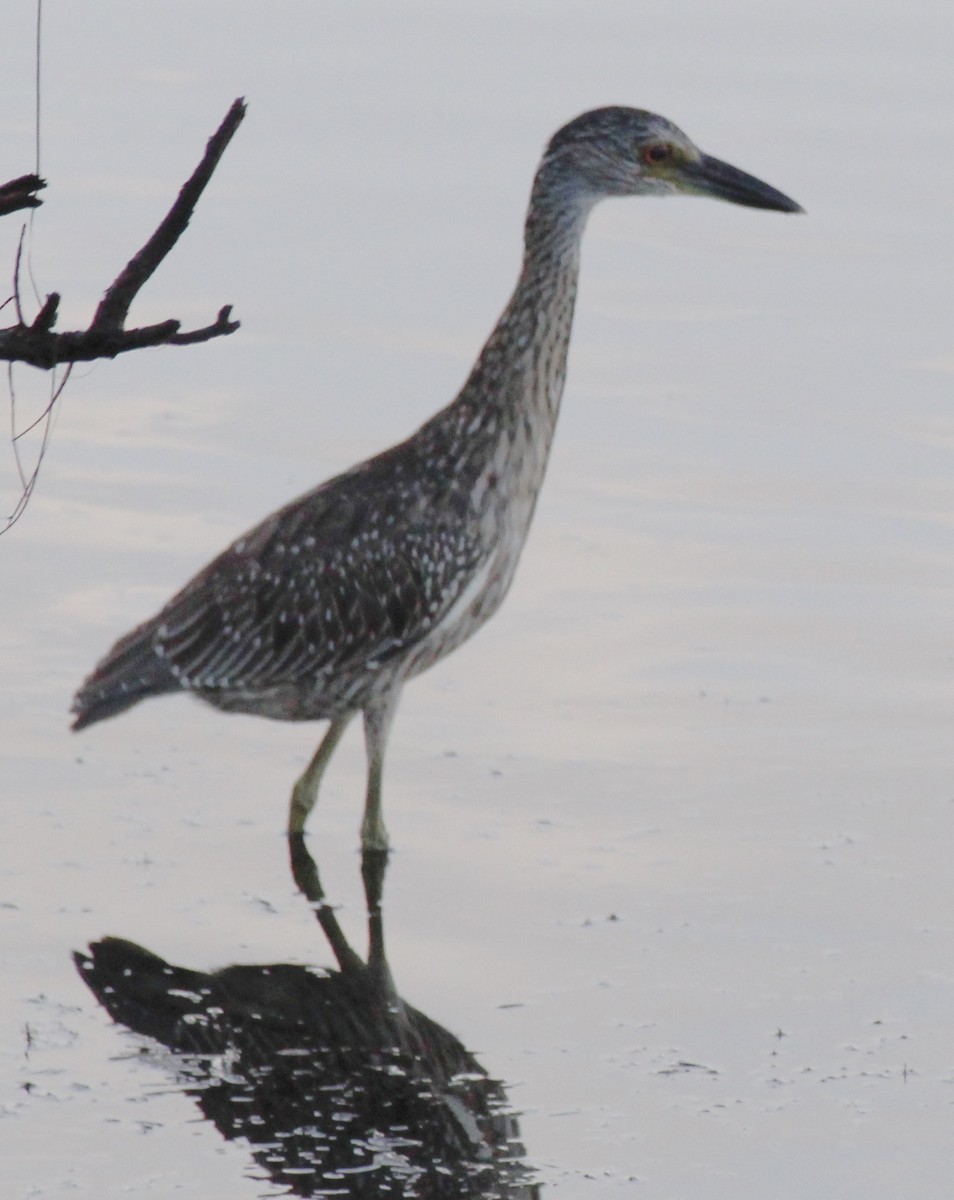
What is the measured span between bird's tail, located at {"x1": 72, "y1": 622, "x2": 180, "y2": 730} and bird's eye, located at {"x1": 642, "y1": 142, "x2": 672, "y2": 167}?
2.02 meters

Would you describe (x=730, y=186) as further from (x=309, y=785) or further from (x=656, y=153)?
(x=309, y=785)

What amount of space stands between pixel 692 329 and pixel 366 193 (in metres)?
2.61

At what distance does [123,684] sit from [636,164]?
2.14 m

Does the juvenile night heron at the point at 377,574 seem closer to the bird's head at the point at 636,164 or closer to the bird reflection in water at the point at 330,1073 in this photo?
the bird's head at the point at 636,164

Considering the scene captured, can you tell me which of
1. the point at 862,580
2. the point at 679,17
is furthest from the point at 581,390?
the point at 679,17

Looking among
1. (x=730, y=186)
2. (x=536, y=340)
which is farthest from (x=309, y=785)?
(x=730, y=186)

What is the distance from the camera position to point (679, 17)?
61.6 ft

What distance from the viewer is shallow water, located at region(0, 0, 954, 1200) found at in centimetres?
577

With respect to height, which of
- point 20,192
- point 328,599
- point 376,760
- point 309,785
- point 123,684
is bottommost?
point 309,785

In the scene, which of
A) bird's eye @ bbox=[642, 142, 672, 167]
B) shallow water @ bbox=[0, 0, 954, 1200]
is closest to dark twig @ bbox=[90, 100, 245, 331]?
shallow water @ bbox=[0, 0, 954, 1200]

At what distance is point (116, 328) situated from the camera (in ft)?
9.78

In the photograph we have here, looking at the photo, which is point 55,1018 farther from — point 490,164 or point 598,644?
point 490,164

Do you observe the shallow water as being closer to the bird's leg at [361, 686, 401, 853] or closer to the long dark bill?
the bird's leg at [361, 686, 401, 853]

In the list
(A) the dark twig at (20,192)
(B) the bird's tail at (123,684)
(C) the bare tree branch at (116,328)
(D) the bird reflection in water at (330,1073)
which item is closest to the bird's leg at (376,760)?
(D) the bird reflection in water at (330,1073)
